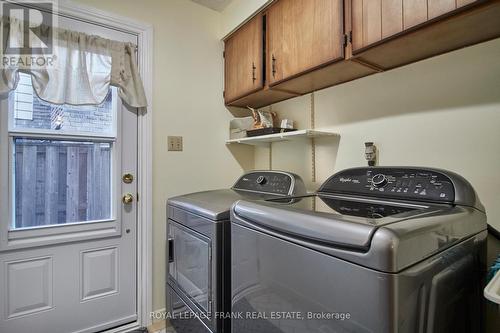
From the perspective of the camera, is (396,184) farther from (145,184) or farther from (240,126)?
(145,184)

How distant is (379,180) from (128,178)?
156cm

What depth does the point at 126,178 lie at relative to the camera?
180cm

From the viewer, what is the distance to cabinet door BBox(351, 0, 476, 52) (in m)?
0.94

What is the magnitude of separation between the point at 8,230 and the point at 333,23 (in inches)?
81.2

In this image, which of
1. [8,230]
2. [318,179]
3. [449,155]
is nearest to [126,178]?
[8,230]

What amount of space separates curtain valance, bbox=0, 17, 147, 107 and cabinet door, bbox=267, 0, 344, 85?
3.14 feet

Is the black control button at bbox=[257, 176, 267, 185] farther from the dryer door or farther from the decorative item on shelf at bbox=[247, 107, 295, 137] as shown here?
the dryer door

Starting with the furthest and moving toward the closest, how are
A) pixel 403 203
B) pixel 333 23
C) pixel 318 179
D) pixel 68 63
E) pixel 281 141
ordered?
pixel 281 141
pixel 318 179
pixel 68 63
pixel 333 23
pixel 403 203

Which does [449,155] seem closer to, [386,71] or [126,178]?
[386,71]

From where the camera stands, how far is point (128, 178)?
181 centimetres

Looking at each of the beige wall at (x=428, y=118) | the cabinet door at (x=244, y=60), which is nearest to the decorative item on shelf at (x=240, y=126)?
the cabinet door at (x=244, y=60)

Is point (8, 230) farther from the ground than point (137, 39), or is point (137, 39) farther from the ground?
point (137, 39)

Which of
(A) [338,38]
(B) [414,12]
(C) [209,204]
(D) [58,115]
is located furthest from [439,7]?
(D) [58,115]

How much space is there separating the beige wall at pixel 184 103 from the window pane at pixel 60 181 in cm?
35
